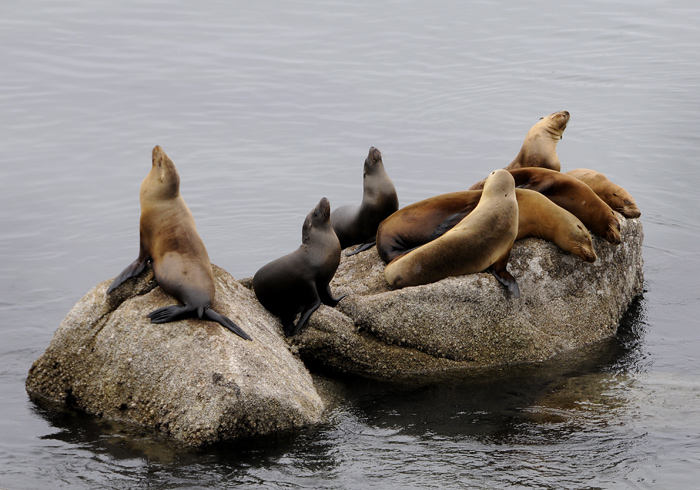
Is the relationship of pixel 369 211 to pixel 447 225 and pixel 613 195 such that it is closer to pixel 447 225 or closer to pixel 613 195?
pixel 447 225

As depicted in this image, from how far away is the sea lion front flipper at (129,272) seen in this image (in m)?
6.82

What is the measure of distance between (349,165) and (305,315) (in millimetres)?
8142

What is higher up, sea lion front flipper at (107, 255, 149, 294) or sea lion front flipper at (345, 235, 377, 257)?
sea lion front flipper at (107, 255, 149, 294)

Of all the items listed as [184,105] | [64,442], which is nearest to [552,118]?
[64,442]

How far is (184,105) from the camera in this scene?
59.6ft

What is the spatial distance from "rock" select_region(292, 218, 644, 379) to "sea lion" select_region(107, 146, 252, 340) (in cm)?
107

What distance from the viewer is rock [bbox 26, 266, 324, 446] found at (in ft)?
19.5

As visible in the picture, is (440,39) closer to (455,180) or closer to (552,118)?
(455,180)

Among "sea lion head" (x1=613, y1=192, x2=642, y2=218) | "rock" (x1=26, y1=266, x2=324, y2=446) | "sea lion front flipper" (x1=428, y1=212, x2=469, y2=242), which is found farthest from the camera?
"sea lion head" (x1=613, y1=192, x2=642, y2=218)

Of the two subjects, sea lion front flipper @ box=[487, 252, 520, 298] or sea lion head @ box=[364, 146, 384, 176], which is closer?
sea lion front flipper @ box=[487, 252, 520, 298]

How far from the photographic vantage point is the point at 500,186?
774 cm

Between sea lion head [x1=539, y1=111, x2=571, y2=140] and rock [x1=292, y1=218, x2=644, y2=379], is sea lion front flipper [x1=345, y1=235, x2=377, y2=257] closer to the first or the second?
rock [x1=292, y1=218, x2=644, y2=379]

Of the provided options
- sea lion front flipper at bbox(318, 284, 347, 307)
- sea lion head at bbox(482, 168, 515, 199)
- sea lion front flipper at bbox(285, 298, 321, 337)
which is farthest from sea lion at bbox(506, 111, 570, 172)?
sea lion front flipper at bbox(285, 298, 321, 337)

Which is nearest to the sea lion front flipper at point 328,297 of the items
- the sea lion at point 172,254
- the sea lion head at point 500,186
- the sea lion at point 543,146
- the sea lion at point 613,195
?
the sea lion at point 172,254
